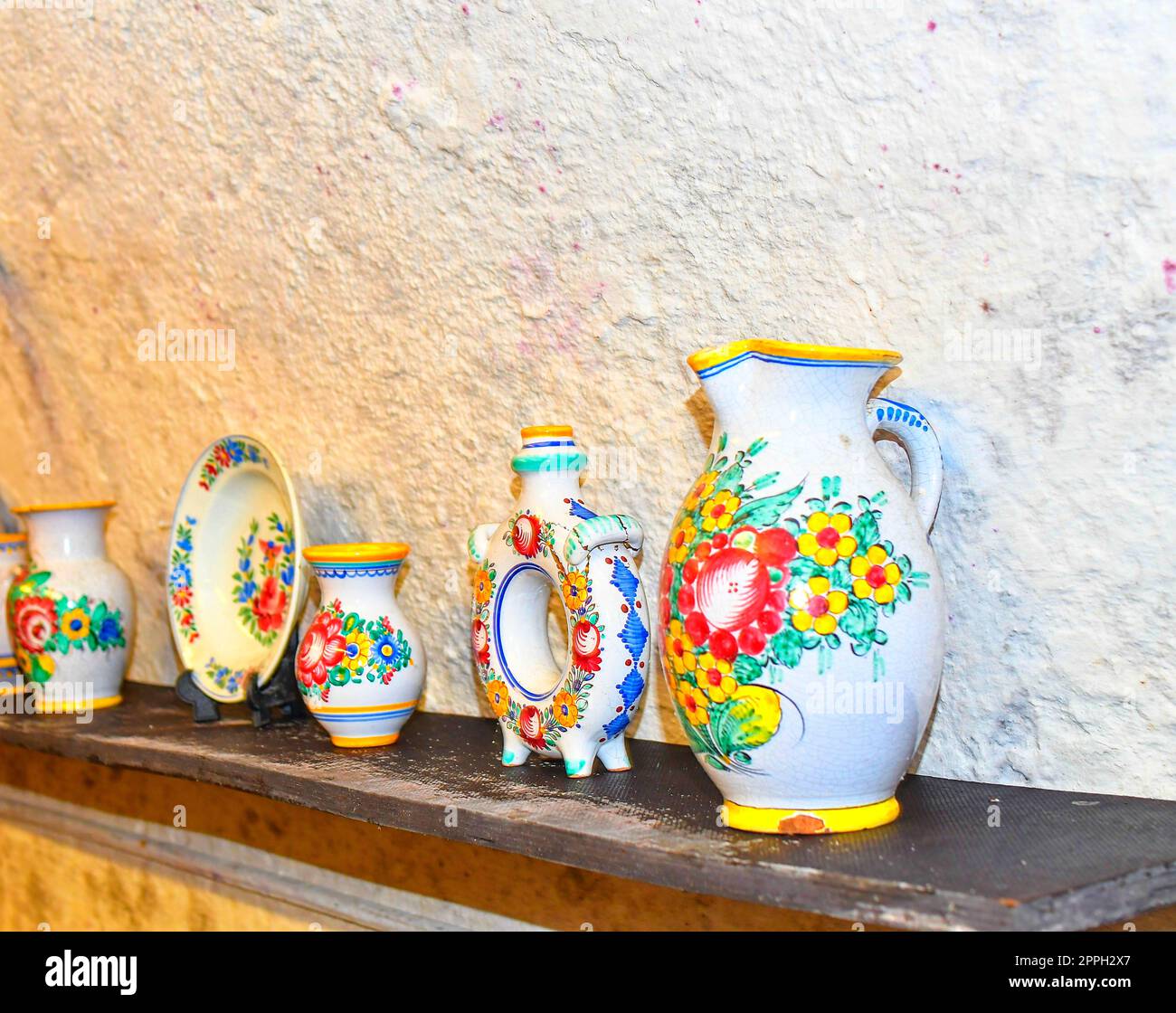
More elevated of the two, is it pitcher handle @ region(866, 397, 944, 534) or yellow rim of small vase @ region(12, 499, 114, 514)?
pitcher handle @ region(866, 397, 944, 534)

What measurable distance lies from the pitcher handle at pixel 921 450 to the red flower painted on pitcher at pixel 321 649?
558mm

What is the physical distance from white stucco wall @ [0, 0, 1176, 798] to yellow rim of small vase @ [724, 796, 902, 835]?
0.48ft

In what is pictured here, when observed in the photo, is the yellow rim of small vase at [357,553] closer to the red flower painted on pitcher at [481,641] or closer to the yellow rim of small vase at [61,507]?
the red flower painted on pitcher at [481,641]

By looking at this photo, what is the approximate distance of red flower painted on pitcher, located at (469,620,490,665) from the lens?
106cm

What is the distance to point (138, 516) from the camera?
1656mm

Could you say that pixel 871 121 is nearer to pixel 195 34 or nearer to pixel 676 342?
pixel 676 342

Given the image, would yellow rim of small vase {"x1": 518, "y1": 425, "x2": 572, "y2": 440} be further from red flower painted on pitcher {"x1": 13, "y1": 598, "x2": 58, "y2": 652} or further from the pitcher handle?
red flower painted on pitcher {"x1": 13, "y1": 598, "x2": 58, "y2": 652}

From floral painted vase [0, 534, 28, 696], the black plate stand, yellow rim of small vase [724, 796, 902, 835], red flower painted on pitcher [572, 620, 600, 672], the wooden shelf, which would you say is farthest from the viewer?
floral painted vase [0, 534, 28, 696]

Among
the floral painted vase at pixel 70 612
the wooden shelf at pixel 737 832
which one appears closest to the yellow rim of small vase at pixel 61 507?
the floral painted vase at pixel 70 612

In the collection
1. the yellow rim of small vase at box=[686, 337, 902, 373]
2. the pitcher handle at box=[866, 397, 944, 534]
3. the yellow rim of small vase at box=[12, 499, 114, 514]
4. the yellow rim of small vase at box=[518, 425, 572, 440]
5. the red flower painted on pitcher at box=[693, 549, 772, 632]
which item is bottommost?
the red flower painted on pitcher at box=[693, 549, 772, 632]

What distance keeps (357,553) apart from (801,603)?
545mm

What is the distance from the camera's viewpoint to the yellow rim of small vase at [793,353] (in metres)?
0.82

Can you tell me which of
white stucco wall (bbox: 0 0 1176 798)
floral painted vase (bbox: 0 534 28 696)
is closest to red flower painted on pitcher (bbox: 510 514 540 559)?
white stucco wall (bbox: 0 0 1176 798)
